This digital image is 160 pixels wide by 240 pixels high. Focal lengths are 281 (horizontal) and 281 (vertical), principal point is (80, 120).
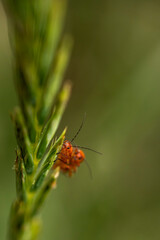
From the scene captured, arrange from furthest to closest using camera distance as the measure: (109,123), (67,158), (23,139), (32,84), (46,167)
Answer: (109,123), (67,158), (46,167), (23,139), (32,84)

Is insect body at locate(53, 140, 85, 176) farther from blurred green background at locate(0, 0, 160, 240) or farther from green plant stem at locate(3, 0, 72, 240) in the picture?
green plant stem at locate(3, 0, 72, 240)

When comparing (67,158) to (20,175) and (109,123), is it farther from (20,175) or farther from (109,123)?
(20,175)

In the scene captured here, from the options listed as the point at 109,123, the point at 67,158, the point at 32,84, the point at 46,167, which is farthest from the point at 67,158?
the point at 32,84

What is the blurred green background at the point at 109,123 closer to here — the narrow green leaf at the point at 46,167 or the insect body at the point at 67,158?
the insect body at the point at 67,158

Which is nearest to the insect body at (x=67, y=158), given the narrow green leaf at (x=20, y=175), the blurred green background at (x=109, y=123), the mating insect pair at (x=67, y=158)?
the mating insect pair at (x=67, y=158)

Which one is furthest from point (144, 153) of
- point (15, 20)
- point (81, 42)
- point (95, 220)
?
point (15, 20)

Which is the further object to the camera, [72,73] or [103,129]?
[72,73]

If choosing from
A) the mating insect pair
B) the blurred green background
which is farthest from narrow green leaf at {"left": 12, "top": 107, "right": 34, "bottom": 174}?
the blurred green background

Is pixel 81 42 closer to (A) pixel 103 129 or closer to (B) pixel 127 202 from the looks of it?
(A) pixel 103 129
